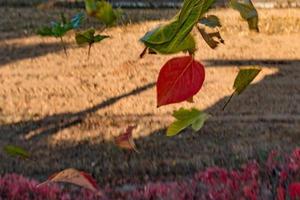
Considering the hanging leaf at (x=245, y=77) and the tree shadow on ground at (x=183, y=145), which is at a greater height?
the hanging leaf at (x=245, y=77)

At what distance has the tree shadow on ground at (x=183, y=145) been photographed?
4.23 meters

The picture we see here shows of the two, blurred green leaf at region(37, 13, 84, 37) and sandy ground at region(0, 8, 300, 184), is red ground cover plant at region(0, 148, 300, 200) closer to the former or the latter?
blurred green leaf at region(37, 13, 84, 37)

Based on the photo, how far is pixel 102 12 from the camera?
2.65 feet

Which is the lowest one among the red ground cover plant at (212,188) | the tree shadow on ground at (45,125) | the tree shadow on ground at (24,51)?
the tree shadow on ground at (24,51)

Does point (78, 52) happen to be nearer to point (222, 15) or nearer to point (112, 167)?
point (222, 15)

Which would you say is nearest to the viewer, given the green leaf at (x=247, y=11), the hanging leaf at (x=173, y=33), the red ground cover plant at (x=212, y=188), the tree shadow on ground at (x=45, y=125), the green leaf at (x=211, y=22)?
the hanging leaf at (x=173, y=33)

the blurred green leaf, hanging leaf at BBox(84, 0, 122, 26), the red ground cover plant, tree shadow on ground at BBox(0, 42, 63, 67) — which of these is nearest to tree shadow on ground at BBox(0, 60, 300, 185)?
tree shadow on ground at BBox(0, 42, 63, 67)

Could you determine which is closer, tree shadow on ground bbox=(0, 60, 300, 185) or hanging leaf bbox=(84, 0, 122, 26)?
hanging leaf bbox=(84, 0, 122, 26)

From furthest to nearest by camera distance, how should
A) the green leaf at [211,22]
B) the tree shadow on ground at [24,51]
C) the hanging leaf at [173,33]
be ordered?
the tree shadow on ground at [24,51] < the green leaf at [211,22] < the hanging leaf at [173,33]

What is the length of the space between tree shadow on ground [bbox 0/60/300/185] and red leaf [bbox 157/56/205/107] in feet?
10.9

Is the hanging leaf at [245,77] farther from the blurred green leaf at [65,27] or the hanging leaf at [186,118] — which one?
the blurred green leaf at [65,27]

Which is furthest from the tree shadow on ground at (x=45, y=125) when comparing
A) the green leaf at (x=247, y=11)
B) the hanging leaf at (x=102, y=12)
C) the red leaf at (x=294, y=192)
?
the green leaf at (x=247, y=11)

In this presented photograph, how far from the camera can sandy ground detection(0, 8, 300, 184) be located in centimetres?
440

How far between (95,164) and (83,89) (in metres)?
1.75
